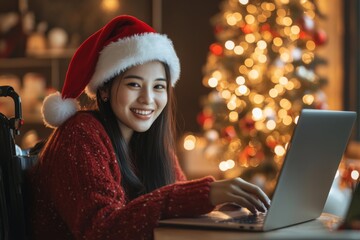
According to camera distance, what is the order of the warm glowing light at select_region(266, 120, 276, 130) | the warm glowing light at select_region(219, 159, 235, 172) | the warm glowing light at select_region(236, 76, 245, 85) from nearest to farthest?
the warm glowing light at select_region(266, 120, 276, 130) < the warm glowing light at select_region(236, 76, 245, 85) < the warm glowing light at select_region(219, 159, 235, 172)

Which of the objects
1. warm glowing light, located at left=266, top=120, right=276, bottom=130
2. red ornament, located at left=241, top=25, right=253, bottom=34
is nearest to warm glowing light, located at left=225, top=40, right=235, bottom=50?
red ornament, located at left=241, top=25, right=253, bottom=34

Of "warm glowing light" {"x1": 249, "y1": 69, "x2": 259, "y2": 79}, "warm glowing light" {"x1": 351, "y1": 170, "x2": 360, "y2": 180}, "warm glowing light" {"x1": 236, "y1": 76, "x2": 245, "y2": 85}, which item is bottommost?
"warm glowing light" {"x1": 351, "y1": 170, "x2": 360, "y2": 180}

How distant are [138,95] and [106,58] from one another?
143mm

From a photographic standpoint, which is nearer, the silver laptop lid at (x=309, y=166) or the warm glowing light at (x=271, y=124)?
the silver laptop lid at (x=309, y=166)

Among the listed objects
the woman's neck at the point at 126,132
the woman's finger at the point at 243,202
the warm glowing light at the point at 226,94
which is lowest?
the woman's finger at the point at 243,202

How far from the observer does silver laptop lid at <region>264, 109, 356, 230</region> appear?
1.52m

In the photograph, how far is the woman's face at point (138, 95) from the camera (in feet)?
6.84

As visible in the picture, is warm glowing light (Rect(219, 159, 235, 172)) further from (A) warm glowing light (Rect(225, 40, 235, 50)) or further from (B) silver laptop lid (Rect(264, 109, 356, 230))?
(B) silver laptop lid (Rect(264, 109, 356, 230))

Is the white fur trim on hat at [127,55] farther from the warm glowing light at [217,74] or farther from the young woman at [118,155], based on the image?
the warm glowing light at [217,74]

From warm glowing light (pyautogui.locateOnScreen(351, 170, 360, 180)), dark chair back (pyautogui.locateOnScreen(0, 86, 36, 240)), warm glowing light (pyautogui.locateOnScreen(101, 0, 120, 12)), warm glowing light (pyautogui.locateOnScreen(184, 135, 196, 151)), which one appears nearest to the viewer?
dark chair back (pyautogui.locateOnScreen(0, 86, 36, 240))

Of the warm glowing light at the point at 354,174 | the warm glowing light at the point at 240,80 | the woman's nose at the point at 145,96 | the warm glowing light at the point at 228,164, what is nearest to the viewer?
the woman's nose at the point at 145,96

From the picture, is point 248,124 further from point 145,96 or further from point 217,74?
point 145,96

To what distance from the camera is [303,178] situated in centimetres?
163

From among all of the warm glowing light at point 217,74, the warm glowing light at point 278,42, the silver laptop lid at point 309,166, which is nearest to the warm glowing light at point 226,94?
the warm glowing light at point 217,74
